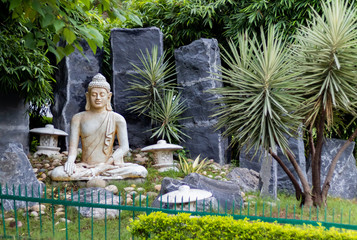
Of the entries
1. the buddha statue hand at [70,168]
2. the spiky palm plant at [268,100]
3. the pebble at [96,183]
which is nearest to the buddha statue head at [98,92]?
the buddha statue hand at [70,168]

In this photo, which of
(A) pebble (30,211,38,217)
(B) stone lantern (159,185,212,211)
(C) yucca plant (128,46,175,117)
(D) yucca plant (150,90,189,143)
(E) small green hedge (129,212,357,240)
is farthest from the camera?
(C) yucca plant (128,46,175,117)

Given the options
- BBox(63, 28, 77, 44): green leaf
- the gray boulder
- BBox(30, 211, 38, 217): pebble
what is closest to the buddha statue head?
BBox(30, 211, 38, 217): pebble

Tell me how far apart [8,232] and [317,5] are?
7545 mm

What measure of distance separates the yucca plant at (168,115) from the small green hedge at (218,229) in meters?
5.42

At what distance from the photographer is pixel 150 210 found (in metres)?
3.93

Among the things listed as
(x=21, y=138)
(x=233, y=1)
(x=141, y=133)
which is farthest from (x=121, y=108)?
(x=233, y=1)

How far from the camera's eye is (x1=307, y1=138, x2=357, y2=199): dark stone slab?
26.7ft

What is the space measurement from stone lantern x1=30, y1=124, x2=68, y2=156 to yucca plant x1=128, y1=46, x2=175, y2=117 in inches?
63.6

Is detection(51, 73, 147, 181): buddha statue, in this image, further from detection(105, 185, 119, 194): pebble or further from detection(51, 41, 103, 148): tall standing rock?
detection(51, 41, 103, 148): tall standing rock

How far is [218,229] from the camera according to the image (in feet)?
A: 11.5

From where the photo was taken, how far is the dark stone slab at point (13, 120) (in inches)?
356

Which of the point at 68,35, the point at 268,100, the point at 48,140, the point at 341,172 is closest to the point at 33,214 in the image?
the point at 68,35

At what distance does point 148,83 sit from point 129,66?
0.70m

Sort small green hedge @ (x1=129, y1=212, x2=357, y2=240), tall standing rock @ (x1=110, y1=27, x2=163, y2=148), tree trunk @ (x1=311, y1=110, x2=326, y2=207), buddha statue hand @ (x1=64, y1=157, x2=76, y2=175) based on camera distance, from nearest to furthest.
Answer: small green hedge @ (x1=129, y1=212, x2=357, y2=240)
tree trunk @ (x1=311, y1=110, x2=326, y2=207)
buddha statue hand @ (x1=64, y1=157, x2=76, y2=175)
tall standing rock @ (x1=110, y1=27, x2=163, y2=148)
